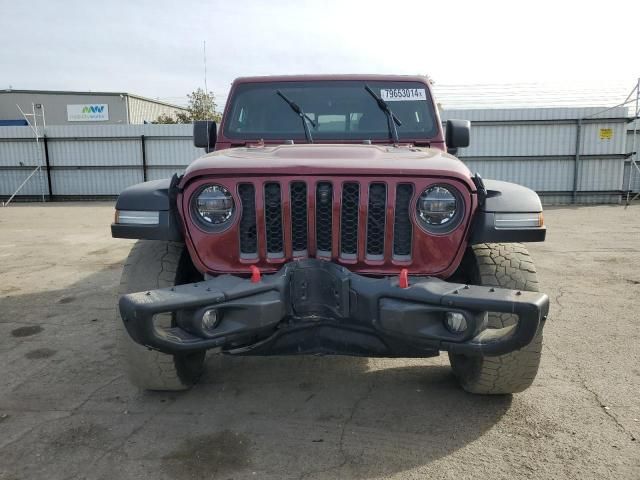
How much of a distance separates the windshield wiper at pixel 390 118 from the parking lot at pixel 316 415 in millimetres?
1669

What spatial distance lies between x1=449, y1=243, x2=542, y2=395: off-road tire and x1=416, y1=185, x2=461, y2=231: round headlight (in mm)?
450

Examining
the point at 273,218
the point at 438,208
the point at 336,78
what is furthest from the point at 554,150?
the point at 273,218

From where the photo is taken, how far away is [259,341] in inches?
109

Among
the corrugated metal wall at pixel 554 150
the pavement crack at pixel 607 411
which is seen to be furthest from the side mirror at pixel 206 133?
the corrugated metal wall at pixel 554 150

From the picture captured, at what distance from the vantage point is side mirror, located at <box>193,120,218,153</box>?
426 cm

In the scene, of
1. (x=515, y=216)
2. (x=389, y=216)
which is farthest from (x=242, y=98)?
(x=515, y=216)

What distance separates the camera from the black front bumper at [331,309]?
2.35 meters

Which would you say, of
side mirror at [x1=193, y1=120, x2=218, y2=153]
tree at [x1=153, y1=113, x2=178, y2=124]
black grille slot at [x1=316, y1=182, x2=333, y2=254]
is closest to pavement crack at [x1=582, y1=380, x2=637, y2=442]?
black grille slot at [x1=316, y1=182, x2=333, y2=254]

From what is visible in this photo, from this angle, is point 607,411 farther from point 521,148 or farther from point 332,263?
point 521,148

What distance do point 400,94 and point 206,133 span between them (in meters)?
1.56

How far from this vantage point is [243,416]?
308 cm

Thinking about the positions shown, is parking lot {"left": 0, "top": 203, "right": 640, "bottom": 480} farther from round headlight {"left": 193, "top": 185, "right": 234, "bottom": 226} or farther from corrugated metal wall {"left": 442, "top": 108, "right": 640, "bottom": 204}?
corrugated metal wall {"left": 442, "top": 108, "right": 640, "bottom": 204}

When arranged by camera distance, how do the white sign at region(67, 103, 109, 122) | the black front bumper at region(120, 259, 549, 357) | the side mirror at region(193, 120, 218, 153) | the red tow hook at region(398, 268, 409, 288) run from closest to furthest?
1. the black front bumper at region(120, 259, 549, 357)
2. the red tow hook at region(398, 268, 409, 288)
3. the side mirror at region(193, 120, 218, 153)
4. the white sign at region(67, 103, 109, 122)

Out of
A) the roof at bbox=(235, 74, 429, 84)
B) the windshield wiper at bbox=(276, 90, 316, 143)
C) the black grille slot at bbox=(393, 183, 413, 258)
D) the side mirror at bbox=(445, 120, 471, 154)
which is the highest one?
the roof at bbox=(235, 74, 429, 84)
